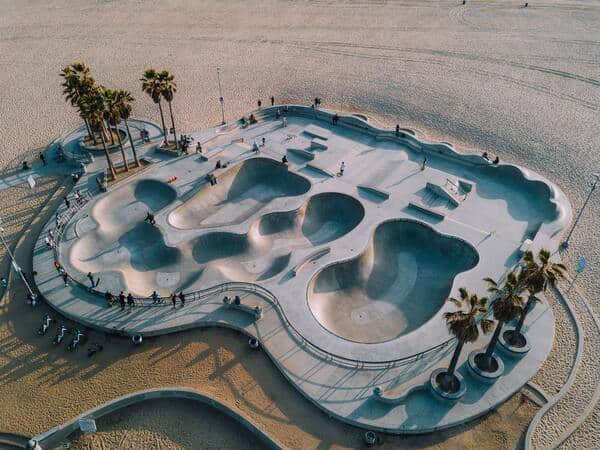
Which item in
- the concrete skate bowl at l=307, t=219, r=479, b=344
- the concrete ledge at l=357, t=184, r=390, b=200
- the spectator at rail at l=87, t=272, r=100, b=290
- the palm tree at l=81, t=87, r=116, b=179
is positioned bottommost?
the concrete skate bowl at l=307, t=219, r=479, b=344

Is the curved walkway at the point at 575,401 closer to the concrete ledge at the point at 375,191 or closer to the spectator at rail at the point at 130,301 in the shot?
the concrete ledge at the point at 375,191

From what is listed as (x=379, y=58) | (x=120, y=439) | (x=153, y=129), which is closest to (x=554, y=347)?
(x=120, y=439)

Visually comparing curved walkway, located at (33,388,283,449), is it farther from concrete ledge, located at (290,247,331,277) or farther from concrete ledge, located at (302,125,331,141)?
concrete ledge, located at (302,125,331,141)

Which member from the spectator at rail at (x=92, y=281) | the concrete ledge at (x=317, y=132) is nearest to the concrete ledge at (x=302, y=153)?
the concrete ledge at (x=317, y=132)

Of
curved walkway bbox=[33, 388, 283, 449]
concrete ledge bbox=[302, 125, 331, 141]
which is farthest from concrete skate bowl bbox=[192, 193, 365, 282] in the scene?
concrete ledge bbox=[302, 125, 331, 141]

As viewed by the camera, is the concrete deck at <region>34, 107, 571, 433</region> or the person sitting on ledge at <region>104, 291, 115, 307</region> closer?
the concrete deck at <region>34, 107, 571, 433</region>

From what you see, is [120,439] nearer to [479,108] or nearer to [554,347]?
[554,347]
